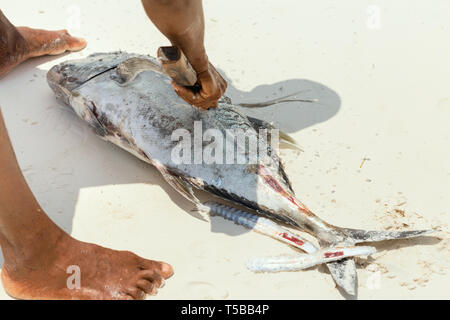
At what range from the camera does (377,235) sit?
240 centimetres

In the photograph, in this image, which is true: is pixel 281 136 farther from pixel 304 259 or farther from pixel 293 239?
pixel 304 259

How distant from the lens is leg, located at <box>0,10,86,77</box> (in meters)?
3.58

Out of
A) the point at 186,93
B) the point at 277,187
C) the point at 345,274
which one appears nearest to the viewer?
the point at 345,274

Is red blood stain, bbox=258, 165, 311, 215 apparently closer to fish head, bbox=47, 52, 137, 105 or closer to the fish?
the fish

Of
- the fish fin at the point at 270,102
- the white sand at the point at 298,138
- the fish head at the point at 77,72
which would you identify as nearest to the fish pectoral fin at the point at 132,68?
the fish head at the point at 77,72

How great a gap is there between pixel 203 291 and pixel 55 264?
690 mm

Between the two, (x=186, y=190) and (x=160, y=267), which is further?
(x=186, y=190)

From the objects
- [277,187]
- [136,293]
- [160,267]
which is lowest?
[136,293]

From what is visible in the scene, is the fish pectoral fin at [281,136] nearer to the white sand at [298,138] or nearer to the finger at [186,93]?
the white sand at [298,138]

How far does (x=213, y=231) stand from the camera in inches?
103

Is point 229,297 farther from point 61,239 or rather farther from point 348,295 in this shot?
point 61,239

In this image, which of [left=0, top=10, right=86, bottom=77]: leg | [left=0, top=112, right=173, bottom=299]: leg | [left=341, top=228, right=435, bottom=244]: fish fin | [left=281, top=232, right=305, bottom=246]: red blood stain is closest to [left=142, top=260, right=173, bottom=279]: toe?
[left=0, top=112, right=173, bottom=299]: leg

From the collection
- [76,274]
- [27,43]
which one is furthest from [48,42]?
[76,274]

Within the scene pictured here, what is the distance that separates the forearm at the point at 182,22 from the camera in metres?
1.98
